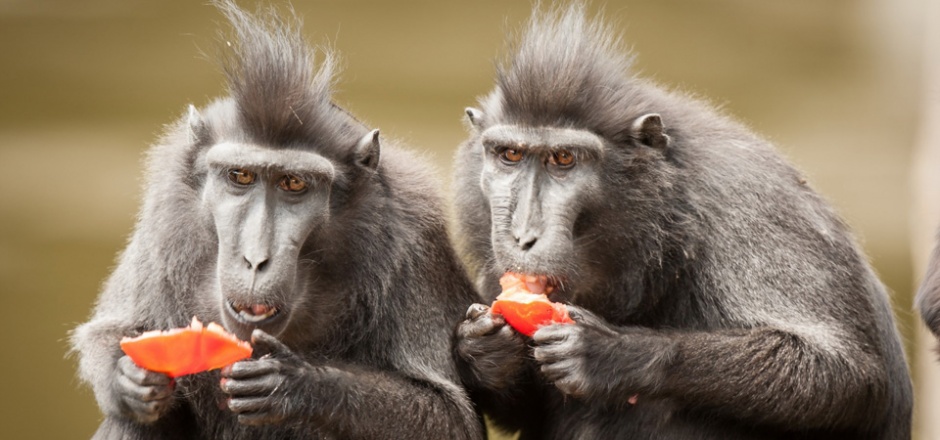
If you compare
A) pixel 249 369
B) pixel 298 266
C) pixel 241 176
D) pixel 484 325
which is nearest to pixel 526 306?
pixel 484 325

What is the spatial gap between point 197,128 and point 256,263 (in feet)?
3.48

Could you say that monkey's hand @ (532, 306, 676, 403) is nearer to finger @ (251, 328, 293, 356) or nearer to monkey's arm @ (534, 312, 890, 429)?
monkey's arm @ (534, 312, 890, 429)

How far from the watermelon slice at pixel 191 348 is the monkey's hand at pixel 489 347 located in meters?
1.19

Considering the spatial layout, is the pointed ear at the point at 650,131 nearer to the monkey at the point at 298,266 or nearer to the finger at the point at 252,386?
the monkey at the point at 298,266

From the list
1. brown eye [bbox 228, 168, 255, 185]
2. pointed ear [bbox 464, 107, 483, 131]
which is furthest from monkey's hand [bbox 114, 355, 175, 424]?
pointed ear [bbox 464, 107, 483, 131]

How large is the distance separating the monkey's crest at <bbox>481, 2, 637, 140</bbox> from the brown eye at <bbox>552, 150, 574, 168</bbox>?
194mm

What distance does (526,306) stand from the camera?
23.3 feet

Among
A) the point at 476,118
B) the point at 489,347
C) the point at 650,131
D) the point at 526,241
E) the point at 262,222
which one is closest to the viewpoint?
the point at 262,222

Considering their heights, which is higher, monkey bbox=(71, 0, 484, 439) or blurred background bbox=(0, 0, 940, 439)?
blurred background bbox=(0, 0, 940, 439)

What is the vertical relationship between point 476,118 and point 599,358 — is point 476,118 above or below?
above

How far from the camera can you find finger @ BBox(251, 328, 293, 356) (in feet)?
22.0

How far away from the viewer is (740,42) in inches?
471

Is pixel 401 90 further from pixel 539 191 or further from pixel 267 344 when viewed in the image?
pixel 267 344

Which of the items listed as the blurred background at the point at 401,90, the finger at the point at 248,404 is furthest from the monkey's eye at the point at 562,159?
the blurred background at the point at 401,90
